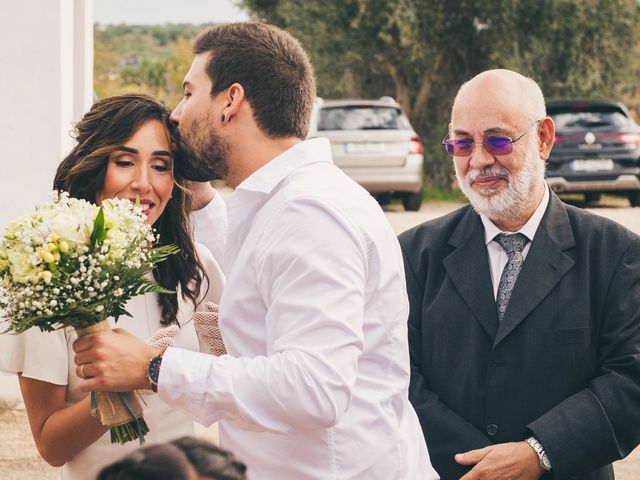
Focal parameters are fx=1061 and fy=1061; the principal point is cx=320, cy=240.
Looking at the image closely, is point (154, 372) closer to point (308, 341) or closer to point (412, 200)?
point (308, 341)

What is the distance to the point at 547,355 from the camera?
3334mm

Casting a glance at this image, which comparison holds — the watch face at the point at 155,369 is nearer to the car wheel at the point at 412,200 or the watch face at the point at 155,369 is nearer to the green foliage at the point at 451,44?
the car wheel at the point at 412,200

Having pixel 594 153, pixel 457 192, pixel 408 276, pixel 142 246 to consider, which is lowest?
pixel 457 192

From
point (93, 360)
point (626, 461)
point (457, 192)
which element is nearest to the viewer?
point (93, 360)

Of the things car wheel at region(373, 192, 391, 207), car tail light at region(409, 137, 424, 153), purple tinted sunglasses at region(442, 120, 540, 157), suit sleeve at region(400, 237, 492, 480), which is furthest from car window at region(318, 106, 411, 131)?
suit sleeve at region(400, 237, 492, 480)

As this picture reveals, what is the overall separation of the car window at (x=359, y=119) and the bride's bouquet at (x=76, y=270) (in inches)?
608

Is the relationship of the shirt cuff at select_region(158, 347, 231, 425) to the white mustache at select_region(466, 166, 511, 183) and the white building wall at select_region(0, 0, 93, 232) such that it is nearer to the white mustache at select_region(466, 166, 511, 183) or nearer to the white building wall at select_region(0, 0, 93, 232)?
the white mustache at select_region(466, 166, 511, 183)

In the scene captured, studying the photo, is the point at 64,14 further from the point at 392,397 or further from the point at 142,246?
the point at 392,397

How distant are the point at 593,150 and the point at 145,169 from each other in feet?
49.7

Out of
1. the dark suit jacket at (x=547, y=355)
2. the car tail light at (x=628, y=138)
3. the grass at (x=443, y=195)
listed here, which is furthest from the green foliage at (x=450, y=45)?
the dark suit jacket at (x=547, y=355)

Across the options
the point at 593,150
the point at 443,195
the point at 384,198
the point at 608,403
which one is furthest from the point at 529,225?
the point at 443,195

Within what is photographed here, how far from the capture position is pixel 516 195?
3531 mm

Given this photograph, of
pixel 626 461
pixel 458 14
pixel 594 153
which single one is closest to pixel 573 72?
pixel 458 14

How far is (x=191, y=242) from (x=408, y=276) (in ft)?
2.45
